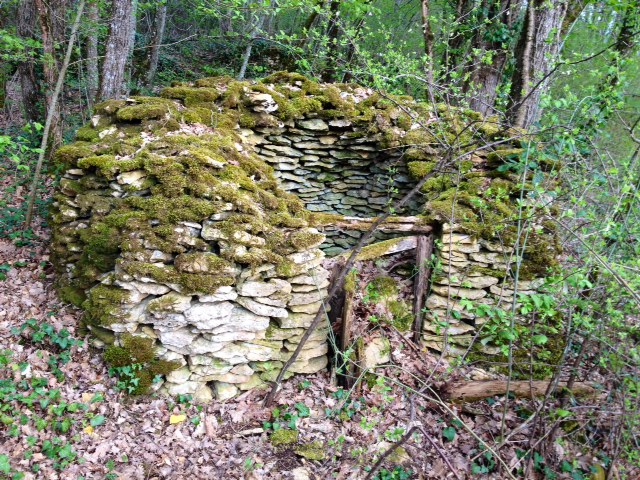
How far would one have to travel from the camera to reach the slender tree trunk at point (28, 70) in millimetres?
6250

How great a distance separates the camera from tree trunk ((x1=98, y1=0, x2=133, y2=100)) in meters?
6.33

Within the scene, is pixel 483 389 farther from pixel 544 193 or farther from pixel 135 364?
pixel 135 364

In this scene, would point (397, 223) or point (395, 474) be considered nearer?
point (395, 474)

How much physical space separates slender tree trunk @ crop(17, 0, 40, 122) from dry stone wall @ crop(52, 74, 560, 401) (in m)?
2.50

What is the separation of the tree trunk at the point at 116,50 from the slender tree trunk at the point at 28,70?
1.00m

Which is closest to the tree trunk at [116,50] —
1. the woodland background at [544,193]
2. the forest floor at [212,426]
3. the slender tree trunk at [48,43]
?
the woodland background at [544,193]

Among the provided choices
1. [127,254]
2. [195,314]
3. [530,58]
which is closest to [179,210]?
[127,254]

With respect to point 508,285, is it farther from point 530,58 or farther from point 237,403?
point 530,58

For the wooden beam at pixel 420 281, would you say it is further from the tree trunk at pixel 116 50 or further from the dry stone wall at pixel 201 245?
the tree trunk at pixel 116 50

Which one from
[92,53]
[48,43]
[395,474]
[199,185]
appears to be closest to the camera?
[395,474]

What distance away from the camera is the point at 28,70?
22.1ft

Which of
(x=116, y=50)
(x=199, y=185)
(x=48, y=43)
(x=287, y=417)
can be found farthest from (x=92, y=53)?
(x=287, y=417)

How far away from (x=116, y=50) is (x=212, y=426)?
5.96 metres

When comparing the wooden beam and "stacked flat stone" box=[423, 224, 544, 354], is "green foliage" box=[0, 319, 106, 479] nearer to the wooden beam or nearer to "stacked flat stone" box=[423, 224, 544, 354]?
the wooden beam
